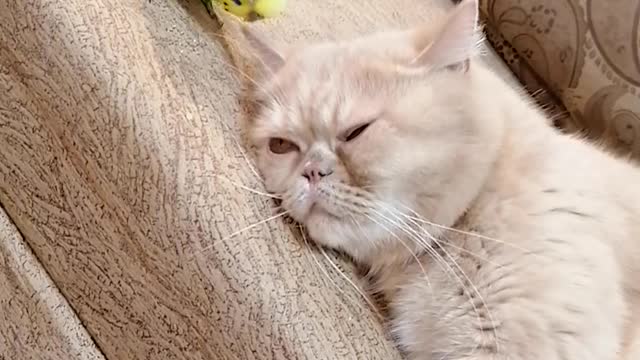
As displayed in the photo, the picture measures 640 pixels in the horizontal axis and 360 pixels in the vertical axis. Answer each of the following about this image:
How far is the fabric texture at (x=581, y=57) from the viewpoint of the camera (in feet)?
4.24

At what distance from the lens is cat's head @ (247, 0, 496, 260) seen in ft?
3.18

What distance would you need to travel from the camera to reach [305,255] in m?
0.99

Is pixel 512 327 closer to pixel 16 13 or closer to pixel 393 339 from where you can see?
pixel 393 339

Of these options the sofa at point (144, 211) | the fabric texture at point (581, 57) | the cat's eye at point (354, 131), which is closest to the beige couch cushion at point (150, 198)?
the sofa at point (144, 211)

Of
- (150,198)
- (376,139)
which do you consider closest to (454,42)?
(376,139)

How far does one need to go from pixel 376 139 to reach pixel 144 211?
9.9 inches

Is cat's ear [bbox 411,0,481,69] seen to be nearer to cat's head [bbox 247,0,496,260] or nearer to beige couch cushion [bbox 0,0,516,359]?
cat's head [bbox 247,0,496,260]

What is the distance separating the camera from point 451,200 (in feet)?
3.31

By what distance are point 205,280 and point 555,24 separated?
700mm

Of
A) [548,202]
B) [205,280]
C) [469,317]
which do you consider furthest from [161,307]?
[548,202]

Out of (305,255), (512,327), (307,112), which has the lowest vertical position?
(512,327)

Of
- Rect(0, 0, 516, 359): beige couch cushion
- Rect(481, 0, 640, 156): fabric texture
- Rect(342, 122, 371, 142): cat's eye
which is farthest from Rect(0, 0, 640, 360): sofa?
Rect(481, 0, 640, 156): fabric texture

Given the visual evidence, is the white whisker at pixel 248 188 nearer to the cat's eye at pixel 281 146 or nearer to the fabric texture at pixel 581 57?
the cat's eye at pixel 281 146

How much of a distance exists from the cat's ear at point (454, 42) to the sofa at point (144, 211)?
→ 23 cm
